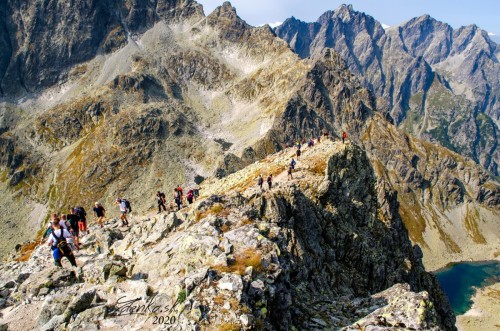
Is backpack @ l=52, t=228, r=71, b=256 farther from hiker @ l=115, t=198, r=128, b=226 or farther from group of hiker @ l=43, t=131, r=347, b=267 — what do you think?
hiker @ l=115, t=198, r=128, b=226

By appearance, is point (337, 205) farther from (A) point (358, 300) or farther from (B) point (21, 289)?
(B) point (21, 289)

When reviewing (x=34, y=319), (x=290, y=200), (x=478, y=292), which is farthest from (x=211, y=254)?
(x=478, y=292)

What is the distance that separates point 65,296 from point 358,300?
17.1 meters

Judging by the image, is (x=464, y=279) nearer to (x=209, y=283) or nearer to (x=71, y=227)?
(x=71, y=227)

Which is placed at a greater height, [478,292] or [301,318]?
[301,318]

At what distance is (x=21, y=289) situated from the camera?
20.8 meters

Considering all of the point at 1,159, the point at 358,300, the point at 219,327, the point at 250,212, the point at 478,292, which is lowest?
the point at 478,292

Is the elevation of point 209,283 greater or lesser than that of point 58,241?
lesser

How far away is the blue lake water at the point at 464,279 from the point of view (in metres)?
131

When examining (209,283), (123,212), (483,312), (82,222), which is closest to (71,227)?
(82,222)

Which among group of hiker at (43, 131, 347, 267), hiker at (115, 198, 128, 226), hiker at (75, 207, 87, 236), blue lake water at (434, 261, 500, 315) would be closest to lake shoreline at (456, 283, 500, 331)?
blue lake water at (434, 261, 500, 315)

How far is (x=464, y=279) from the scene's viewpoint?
514 feet

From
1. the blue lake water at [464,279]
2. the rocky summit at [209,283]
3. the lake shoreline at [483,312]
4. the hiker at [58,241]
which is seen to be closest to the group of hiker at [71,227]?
the hiker at [58,241]

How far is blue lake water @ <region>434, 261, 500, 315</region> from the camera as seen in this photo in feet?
431
